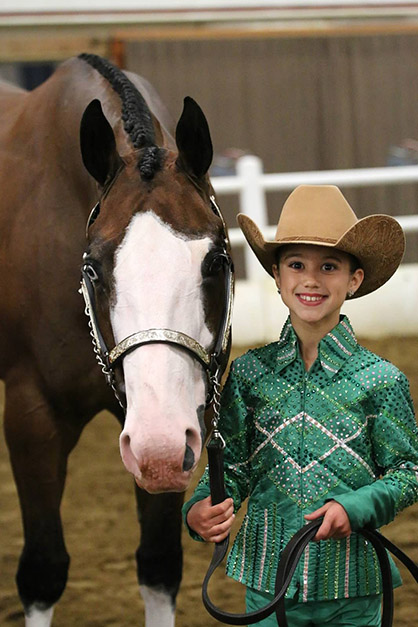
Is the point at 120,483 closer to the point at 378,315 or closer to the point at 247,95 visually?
the point at 378,315

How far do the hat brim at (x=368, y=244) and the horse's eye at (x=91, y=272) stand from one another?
34cm

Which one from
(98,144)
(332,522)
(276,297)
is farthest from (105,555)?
(276,297)

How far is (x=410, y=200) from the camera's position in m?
10.9

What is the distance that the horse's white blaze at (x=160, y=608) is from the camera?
280 centimetres

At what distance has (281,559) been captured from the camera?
5.88 feet

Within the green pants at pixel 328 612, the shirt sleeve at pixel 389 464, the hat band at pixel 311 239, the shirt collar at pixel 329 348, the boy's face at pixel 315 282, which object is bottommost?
the green pants at pixel 328 612

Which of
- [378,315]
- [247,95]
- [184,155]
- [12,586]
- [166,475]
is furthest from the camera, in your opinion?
[247,95]

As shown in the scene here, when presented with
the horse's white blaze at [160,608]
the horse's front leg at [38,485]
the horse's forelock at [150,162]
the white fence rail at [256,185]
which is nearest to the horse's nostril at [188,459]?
the horse's forelock at [150,162]

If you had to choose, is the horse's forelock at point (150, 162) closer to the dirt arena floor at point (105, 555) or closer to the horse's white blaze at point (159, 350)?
the horse's white blaze at point (159, 350)

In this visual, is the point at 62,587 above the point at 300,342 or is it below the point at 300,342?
below

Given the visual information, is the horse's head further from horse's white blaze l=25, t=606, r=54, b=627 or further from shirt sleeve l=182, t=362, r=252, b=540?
horse's white blaze l=25, t=606, r=54, b=627

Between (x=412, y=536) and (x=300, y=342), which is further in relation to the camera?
(x=412, y=536)

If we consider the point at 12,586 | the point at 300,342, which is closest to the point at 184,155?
the point at 300,342

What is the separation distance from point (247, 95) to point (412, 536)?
7.61 m
